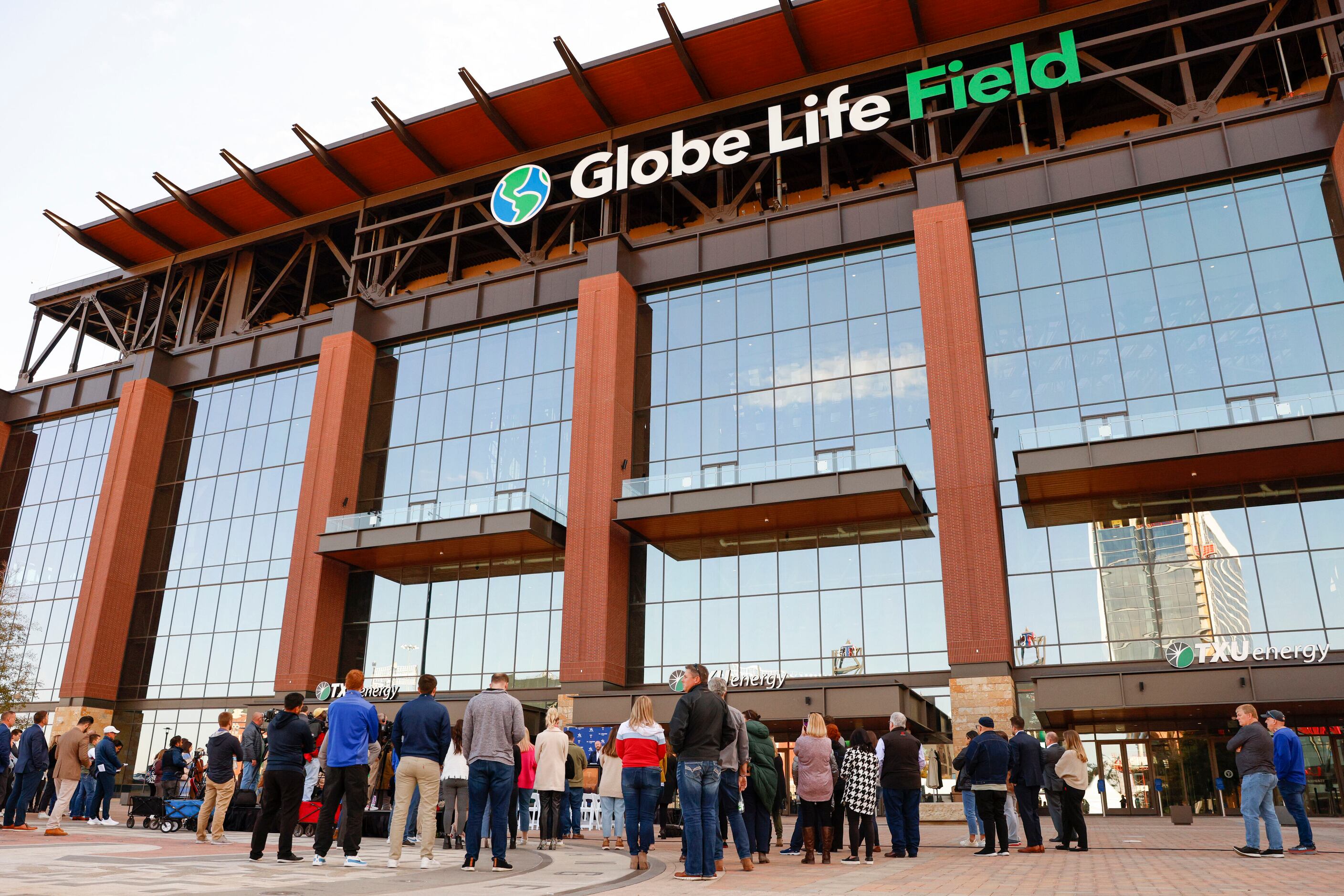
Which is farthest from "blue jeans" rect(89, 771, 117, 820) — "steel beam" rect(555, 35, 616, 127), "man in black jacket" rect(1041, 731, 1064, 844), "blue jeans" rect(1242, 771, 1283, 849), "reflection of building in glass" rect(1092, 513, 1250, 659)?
"steel beam" rect(555, 35, 616, 127)

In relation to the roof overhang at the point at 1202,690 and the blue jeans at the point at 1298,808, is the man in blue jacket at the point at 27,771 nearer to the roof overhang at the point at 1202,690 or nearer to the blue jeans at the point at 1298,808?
the blue jeans at the point at 1298,808

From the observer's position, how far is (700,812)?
8.65m

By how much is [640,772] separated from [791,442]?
2112 cm

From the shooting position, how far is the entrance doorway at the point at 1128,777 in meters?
24.7

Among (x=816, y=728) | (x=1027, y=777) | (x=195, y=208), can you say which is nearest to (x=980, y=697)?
(x=1027, y=777)

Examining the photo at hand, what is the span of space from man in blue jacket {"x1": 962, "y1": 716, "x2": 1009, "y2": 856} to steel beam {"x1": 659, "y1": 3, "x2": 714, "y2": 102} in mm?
27063

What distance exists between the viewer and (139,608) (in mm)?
38062

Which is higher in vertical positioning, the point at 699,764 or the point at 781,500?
the point at 781,500

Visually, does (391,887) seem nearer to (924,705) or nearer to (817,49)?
(924,705)

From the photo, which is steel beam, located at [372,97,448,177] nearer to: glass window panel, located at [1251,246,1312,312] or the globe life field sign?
the globe life field sign

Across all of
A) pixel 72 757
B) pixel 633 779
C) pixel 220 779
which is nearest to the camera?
pixel 633 779

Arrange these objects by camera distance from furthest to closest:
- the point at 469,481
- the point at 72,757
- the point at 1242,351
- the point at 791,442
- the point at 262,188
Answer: the point at 262,188 → the point at 469,481 → the point at 791,442 → the point at 1242,351 → the point at 72,757

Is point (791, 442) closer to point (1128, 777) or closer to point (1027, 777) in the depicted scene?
point (1128, 777)

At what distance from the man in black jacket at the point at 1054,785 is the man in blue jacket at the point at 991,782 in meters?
0.98
